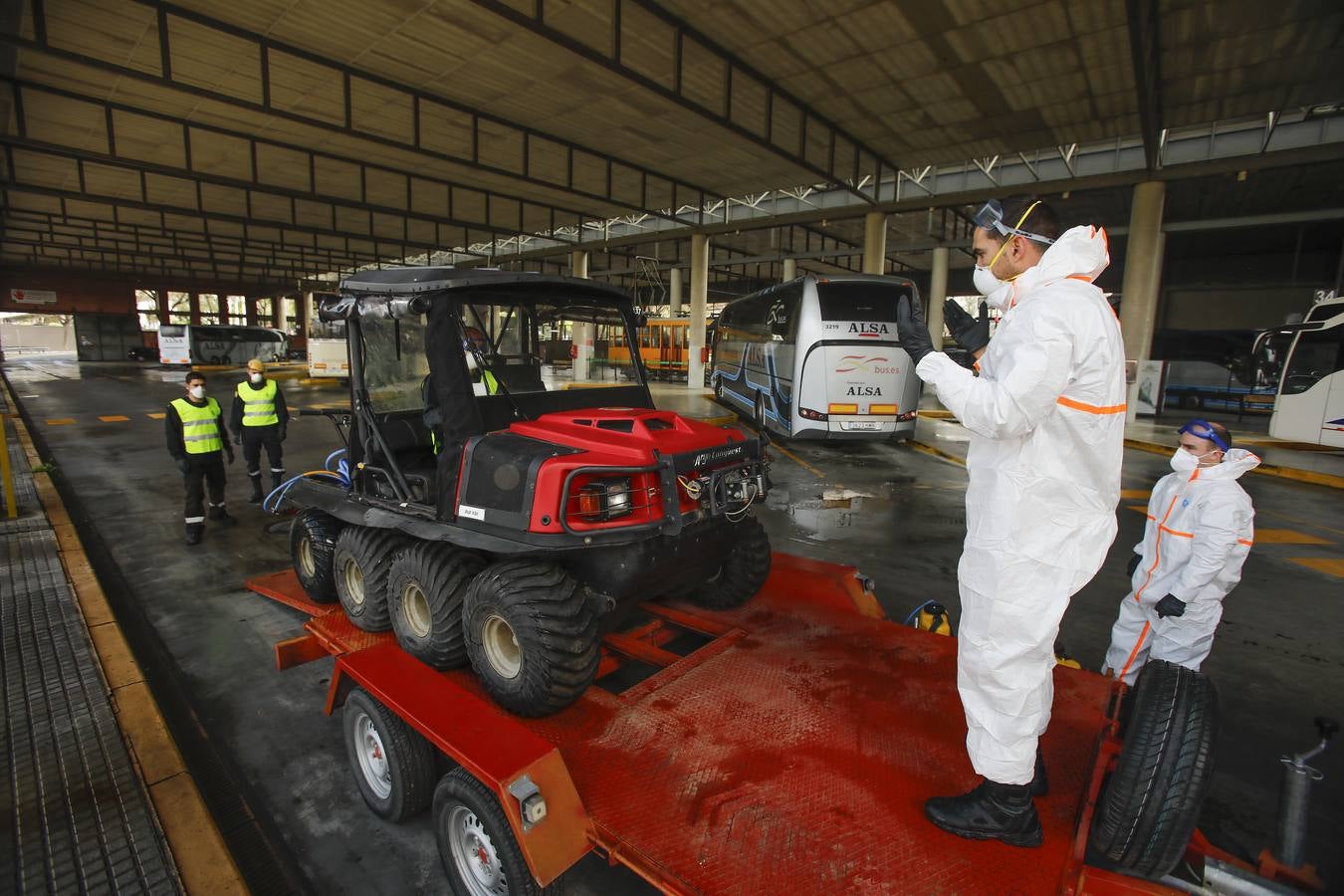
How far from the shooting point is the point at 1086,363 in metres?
2.06

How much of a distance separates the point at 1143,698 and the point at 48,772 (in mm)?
4616

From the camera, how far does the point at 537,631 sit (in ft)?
8.96

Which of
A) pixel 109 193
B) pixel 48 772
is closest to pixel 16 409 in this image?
pixel 109 193

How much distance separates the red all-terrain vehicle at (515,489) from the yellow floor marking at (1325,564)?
6.45 meters

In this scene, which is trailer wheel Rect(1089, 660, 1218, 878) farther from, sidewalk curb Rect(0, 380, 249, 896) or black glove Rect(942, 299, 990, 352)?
sidewalk curb Rect(0, 380, 249, 896)

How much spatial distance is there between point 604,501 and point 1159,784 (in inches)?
86.5

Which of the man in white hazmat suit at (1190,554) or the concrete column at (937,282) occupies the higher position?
the concrete column at (937,282)

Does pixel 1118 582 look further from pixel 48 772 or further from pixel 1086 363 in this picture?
pixel 48 772

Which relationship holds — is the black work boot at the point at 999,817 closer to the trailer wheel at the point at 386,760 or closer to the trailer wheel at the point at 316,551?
the trailer wheel at the point at 386,760

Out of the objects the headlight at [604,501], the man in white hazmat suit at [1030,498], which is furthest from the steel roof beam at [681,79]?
the man in white hazmat suit at [1030,498]

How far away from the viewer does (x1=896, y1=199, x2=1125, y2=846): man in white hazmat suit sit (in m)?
2.02

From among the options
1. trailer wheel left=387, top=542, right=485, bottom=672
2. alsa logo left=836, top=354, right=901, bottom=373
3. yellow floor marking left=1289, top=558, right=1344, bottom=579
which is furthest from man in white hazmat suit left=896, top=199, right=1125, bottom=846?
alsa logo left=836, top=354, right=901, bottom=373

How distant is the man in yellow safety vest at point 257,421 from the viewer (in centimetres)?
810

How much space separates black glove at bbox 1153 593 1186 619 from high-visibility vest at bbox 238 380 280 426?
363 inches
